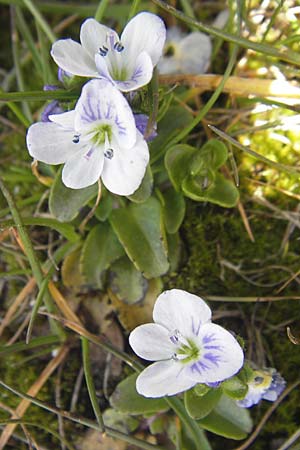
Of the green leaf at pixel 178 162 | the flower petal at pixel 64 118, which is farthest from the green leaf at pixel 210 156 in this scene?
the flower petal at pixel 64 118

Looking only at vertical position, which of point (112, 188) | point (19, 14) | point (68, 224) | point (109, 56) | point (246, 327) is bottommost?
point (246, 327)

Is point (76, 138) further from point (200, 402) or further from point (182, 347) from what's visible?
point (200, 402)

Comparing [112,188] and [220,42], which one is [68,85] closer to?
[112,188]

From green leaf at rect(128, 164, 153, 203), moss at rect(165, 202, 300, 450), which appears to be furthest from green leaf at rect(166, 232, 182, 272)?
green leaf at rect(128, 164, 153, 203)

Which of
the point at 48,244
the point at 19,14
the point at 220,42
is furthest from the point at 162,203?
the point at 19,14

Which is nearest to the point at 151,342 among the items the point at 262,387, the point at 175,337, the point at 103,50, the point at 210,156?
the point at 175,337

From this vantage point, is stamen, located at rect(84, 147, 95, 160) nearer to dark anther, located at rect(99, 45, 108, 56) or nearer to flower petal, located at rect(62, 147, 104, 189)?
flower petal, located at rect(62, 147, 104, 189)
